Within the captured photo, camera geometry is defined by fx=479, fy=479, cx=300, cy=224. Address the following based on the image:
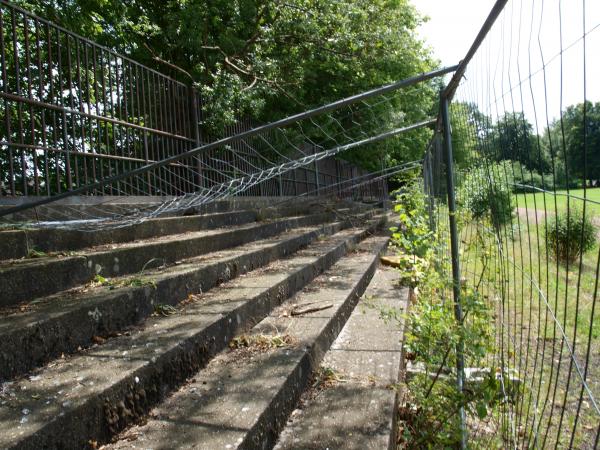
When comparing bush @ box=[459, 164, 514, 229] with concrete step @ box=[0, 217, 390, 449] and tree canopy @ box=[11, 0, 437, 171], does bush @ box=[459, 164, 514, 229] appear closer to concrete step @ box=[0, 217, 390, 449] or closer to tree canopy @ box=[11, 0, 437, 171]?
Answer: concrete step @ box=[0, 217, 390, 449]

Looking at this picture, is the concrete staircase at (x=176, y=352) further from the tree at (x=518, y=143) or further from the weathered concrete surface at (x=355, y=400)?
the tree at (x=518, y=143)

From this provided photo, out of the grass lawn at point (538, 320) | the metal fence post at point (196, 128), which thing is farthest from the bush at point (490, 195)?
the metal fence post at point (196, 128)

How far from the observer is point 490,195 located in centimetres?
222

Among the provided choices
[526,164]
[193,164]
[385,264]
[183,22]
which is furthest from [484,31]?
[183,22]

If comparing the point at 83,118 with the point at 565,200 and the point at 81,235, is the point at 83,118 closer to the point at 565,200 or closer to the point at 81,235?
the point at 81,235

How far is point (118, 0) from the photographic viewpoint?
27.6 ft

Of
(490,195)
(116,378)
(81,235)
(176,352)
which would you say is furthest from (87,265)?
(490,195)

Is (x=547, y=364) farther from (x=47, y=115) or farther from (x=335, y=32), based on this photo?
(x=335, y=32)

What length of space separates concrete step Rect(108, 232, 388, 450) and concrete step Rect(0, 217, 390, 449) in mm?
73

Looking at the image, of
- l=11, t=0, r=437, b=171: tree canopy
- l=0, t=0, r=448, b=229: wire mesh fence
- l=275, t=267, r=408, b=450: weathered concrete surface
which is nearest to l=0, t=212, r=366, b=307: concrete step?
l=0, t=0, r=448, b=229: wire mesh fence

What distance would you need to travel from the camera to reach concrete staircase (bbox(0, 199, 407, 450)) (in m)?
1.52

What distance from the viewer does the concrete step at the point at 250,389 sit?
1.52m

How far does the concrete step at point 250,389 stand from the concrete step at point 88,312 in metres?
0.46

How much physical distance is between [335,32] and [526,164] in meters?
9.11
